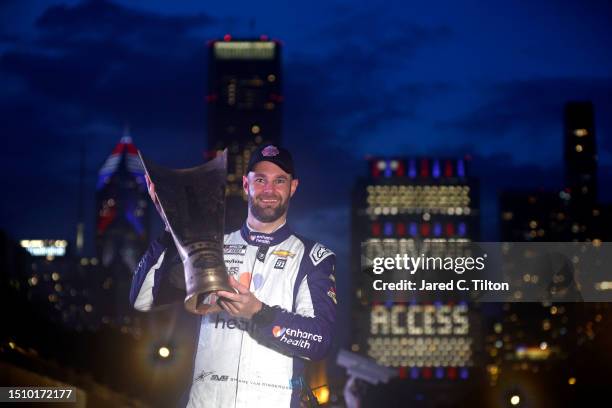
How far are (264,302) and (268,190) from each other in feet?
2.24

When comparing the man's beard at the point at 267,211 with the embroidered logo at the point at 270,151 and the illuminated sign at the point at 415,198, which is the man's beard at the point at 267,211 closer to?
the embroidered logo at the point at 270,151

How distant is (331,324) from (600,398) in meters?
22.3

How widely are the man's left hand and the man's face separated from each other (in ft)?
2.28

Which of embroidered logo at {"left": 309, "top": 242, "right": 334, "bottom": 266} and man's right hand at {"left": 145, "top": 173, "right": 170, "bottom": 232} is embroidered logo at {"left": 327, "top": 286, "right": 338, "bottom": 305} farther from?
man's right hand at {"left": 145, "top": 173, "right": 170, "bottom": 232}

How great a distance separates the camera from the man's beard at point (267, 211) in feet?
19.4

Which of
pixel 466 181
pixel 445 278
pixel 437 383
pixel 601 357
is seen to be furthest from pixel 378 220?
pixel 445 278

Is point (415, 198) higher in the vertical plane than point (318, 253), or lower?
higher

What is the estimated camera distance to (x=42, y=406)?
35.0 ft

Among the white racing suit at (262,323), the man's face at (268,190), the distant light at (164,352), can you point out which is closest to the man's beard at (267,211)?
the man's face at (268,190)

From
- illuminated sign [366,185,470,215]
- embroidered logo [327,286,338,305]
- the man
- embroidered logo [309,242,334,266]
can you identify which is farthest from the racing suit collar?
illuminated sign [366,185,470,215]

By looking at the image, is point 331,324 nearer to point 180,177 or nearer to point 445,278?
point 180,177

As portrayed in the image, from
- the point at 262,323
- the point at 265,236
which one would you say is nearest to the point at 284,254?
the point at 265,236

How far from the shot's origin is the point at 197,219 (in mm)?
5355

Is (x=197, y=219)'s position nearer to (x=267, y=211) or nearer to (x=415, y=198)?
(x=267, y=211)
